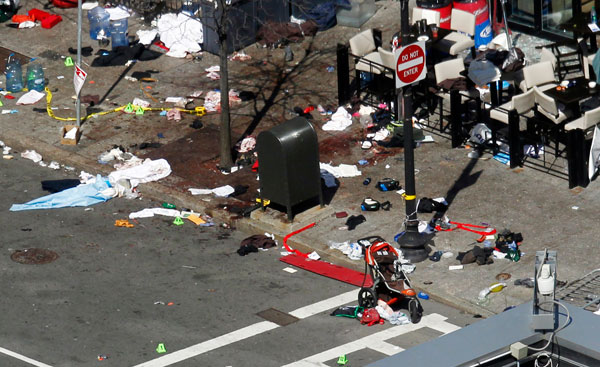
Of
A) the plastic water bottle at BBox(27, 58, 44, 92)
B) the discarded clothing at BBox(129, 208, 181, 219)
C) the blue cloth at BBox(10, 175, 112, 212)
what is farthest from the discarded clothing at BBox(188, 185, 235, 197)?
the plastic water bottle at BBox(27, 58, 44, 92)

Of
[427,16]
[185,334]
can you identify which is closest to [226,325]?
[185,334]

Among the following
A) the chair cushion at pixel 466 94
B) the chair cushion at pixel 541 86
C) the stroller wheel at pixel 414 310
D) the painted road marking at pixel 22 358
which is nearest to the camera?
the painted road marking at pixel 22 358

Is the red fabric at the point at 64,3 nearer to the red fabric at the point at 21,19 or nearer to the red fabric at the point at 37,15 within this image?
the red fabric at the point at 37,15

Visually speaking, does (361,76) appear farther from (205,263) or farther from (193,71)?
(205,263)

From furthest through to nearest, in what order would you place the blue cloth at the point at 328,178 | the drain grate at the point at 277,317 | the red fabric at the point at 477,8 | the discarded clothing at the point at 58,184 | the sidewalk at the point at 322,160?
the red fabric at the point at 477,8, the discarded clothing at the point at 58,184, the blue cloth at the point at 328,178, the sidewalk at the point at 322,160, the drain grate at the point at 277,317

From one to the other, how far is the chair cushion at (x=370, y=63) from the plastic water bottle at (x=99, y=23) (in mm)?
6328

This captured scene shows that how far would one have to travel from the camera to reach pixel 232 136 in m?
20.5

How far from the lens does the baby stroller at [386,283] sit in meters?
14.6

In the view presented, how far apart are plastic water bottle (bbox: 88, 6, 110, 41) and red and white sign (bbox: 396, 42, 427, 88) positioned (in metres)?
10.8

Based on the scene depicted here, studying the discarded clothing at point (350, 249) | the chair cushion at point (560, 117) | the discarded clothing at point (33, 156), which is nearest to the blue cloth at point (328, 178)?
the discarded clothing at point (350, 249)

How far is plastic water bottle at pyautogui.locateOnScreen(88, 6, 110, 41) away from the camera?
2473 cm

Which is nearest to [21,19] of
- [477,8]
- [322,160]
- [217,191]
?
[217,191]

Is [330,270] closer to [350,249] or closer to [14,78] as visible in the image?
[350,249]

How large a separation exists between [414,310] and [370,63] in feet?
25.0
